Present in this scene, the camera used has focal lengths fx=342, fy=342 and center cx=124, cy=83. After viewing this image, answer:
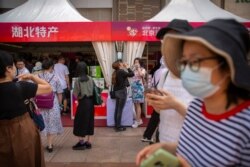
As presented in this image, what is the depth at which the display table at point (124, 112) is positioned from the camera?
8250mm

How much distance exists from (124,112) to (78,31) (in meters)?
2.96

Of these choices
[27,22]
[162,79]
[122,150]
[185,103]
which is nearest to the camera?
[185,103]

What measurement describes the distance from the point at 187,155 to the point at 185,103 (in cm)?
81

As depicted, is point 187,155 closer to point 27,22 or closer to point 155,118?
point 155,118

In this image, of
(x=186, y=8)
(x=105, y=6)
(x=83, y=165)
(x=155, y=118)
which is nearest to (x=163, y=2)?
(x=105, y=6)

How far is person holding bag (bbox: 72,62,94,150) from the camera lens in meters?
6.47

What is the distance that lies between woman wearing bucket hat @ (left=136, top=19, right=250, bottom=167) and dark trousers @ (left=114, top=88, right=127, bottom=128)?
20.7ft

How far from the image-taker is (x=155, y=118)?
607cm

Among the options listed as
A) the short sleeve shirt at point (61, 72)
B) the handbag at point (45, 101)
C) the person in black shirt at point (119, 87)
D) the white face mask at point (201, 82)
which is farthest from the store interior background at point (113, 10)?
A: the white face mask at point (201, 82)

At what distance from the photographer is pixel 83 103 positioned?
259 inches

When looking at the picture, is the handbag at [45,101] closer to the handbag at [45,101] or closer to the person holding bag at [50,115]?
the handbag at [45,101]

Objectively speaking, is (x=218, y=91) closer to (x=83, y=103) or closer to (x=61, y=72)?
(x=83, y=103)

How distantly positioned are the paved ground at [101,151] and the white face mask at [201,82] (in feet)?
14.0

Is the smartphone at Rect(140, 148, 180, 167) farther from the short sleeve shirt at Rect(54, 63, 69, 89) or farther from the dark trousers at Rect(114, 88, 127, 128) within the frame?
the short sleeve shirt at Rect(54, 63, 69, 89)
